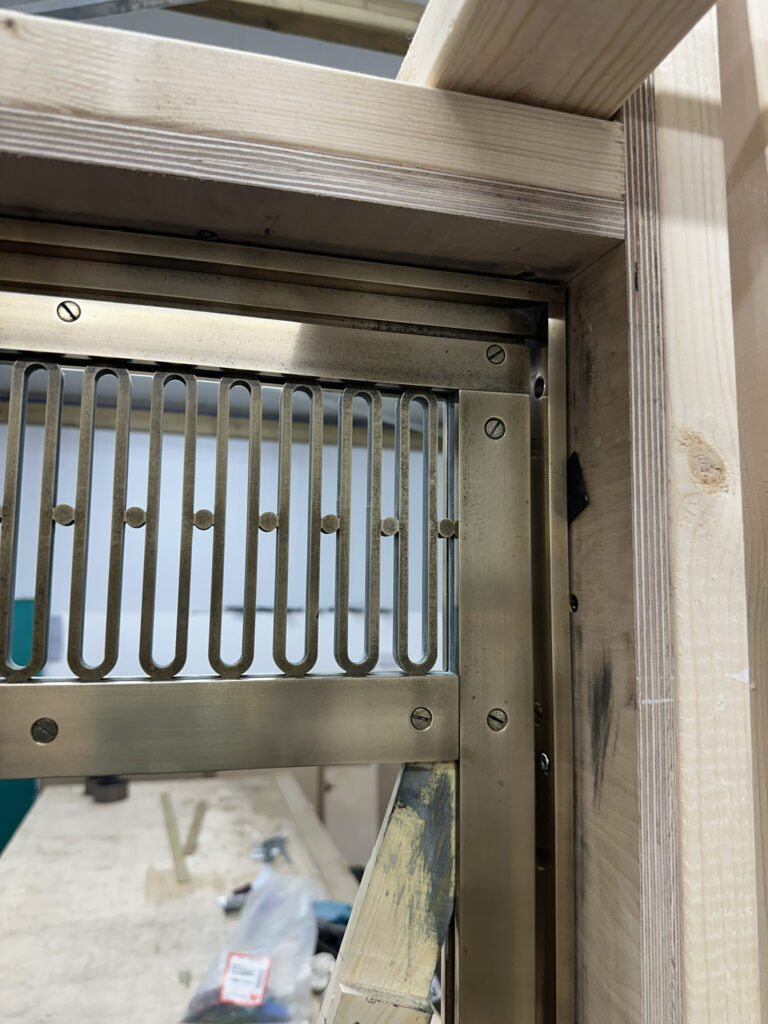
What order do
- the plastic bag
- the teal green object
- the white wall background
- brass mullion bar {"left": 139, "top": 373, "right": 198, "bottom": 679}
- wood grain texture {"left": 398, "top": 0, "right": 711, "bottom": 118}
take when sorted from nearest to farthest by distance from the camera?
wood grain texture {"left": 398, "top": 0, "right": 711, "bottom": 118}, brass mullion bar {"left": 139, "top": 373, "right": 198, "bottom": 679}, the plastic bag, the white wall background, the teal green object

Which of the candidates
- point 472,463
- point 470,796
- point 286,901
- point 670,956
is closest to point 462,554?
point 472,463

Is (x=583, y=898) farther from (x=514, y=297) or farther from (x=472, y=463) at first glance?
(x=514, y=297)

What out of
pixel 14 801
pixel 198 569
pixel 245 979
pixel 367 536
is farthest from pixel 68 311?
pixel 14 801

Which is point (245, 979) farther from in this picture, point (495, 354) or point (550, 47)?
point (550, 47)

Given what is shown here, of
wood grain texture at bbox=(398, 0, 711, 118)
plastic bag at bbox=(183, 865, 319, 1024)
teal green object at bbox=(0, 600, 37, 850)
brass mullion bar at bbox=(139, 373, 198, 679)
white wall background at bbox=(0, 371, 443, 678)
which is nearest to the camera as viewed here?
wood grain texture at bbox=(398, 0, 711, 118)

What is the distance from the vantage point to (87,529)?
47cm

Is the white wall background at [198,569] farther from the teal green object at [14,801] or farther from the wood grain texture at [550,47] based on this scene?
the wood grain texture at [550,47]

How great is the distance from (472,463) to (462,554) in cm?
7

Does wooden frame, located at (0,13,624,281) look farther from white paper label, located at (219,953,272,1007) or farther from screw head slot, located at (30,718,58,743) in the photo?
white paper label, located at (219,953,272,1007)

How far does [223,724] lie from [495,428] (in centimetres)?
29

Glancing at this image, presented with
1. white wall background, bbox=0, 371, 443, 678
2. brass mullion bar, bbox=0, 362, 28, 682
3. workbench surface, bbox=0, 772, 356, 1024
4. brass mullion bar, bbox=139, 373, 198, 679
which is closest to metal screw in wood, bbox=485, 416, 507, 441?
brass mullion bar, bbox=139, 373, 198, 679

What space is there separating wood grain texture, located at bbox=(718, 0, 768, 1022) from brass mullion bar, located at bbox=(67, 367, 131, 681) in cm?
44

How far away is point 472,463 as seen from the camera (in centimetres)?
53

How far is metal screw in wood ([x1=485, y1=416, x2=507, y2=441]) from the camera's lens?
0.53 meters
